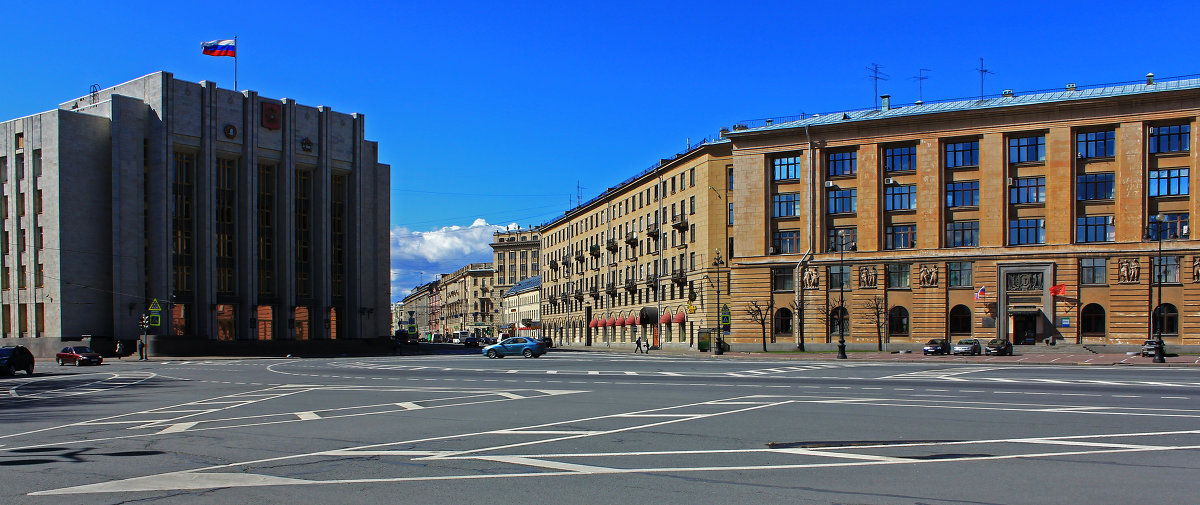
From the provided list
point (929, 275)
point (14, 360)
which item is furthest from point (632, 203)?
point (14, 360)

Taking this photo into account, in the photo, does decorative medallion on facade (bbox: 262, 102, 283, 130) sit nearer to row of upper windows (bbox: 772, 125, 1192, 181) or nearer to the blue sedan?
the blue sedan

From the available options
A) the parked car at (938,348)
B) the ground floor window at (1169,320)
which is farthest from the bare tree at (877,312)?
the ground floor window at (1169,320)

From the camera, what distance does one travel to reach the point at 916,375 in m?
31.3

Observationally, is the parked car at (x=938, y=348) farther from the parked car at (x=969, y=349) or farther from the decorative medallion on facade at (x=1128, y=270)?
the decorative medallion on facade at (x=1128, y=270)

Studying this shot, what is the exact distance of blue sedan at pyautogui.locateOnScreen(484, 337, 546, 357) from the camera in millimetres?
54281

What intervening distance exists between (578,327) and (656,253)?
28.3m

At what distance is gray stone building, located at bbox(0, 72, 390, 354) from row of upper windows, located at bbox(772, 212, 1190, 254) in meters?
41.2

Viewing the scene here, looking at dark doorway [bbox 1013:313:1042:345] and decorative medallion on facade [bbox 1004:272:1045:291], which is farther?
dark doorway [bbox 1013:313:1042:345]

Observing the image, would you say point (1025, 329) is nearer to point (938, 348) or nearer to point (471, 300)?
point (938, 348)

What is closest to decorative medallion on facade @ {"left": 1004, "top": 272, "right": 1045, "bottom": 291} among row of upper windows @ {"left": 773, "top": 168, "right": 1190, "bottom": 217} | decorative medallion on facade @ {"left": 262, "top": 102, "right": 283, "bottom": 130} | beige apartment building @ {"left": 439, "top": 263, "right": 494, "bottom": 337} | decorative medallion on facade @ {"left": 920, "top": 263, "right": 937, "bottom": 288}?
decorative medallion on facade @ {"left": 920, "top": 263, "right": 937, "bottom": 288}

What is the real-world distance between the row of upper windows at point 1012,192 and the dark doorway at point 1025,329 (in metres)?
7.84

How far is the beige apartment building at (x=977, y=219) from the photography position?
193 feet

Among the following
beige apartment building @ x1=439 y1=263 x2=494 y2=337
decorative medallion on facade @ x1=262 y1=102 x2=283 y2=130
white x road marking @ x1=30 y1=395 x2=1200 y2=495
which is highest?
decorative medallion on facade @ x1=262 y1=102 x2=283 y2=130

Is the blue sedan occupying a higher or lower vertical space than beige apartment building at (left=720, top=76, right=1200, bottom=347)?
lower
